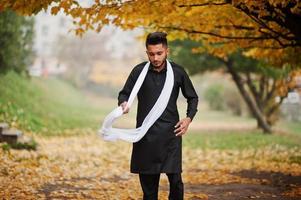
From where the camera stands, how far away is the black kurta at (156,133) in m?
4.95

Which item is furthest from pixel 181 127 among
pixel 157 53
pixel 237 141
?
pixel 237 141

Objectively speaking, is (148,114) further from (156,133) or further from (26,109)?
(26,109)

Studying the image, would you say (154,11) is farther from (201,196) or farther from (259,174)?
(259,174)

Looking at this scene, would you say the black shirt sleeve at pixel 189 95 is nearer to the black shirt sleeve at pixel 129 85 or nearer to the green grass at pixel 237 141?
the black shirt sleeve at pixel 129 85

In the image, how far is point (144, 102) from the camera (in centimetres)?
505

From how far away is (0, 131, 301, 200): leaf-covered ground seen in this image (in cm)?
756

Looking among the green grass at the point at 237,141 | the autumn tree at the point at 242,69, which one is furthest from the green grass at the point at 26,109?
the autumn tree at the point at 242,69

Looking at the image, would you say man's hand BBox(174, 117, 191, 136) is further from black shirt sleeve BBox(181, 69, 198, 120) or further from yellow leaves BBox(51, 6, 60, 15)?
yellow leaves BBox(51, 6, 60, 15)

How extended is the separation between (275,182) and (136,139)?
4743 millimetres

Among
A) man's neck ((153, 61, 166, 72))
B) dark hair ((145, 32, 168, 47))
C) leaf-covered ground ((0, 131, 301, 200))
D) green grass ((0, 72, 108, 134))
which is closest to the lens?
dark hair ((145, 32, 168, 47))

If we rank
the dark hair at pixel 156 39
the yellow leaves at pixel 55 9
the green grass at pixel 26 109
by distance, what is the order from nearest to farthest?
the dark hair at pixel 156 39
the yellow leaves at pixel 55 9
the green grass at pixel 26 109

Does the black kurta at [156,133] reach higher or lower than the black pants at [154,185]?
higher

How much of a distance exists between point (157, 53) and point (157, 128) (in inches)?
28.4

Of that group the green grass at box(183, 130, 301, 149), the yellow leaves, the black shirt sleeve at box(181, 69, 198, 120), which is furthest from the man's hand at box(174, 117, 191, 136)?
the green grass at box(183, 130, 301, 149)
